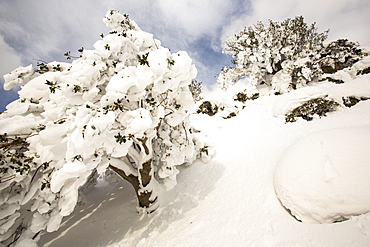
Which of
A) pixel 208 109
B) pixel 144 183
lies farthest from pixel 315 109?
pixel 208 109

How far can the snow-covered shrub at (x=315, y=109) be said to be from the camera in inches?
231

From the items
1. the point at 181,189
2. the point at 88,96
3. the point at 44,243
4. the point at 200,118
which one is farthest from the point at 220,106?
the point at 44,243

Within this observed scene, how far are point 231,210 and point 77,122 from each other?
3.34 meters

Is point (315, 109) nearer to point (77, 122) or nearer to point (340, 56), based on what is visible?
point (77, 122)

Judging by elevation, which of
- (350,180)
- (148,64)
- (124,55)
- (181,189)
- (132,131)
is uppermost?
(124,55)

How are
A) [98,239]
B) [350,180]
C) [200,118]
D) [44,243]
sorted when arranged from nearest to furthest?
[350,180] → [98,239] → [44,243] → [200,118]

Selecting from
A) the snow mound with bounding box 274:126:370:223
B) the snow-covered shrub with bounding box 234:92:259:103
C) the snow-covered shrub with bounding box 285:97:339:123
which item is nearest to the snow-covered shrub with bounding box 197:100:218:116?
the snow-covered shrub with bounding box 234:92:259:103

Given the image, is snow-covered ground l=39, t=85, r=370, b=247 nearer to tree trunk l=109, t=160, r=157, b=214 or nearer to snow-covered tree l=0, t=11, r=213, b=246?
tree trunk l=109, t=160, r=157, b=214

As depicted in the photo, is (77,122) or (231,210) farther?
(231,210)

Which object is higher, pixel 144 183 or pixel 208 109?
pixel 208 109

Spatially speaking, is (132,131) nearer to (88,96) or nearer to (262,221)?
(88,96)

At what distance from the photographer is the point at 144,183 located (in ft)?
13.5

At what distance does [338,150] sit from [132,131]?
3616 mm

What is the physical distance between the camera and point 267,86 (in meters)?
14.7
